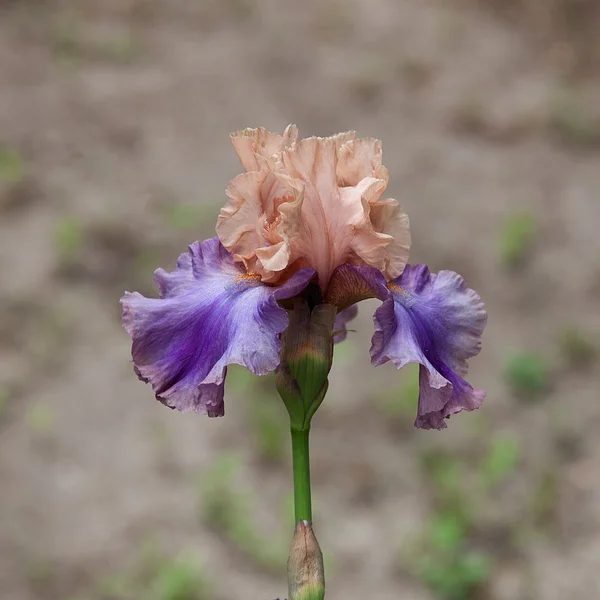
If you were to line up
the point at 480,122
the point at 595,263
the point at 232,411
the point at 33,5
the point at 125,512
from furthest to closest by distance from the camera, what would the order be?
the point at 33,5, the point at 480,122, the point at 595,263, the point at 232,411, the point at 125,512

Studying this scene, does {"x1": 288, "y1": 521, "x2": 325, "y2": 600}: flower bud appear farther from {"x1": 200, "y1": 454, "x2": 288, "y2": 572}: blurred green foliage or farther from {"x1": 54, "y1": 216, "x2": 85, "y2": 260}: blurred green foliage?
{"x1": 54, "y1": 216, "x2": 85, "y2": 260}: blurred green foliage

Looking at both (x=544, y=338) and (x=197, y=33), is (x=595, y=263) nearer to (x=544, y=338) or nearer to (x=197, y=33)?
(x=544, y=338)

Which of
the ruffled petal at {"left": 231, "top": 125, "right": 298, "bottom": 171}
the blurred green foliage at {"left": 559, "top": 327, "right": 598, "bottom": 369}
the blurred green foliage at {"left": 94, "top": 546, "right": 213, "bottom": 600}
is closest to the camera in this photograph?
the ruffled petal at {"left": 231, "top": 125, "right": 298, "bottom": 171}

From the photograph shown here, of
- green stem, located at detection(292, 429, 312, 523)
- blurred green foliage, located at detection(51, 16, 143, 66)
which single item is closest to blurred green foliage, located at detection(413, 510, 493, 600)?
green stem, located at detection(292, 429, 312, 523)

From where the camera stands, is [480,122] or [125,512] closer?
[125,512]

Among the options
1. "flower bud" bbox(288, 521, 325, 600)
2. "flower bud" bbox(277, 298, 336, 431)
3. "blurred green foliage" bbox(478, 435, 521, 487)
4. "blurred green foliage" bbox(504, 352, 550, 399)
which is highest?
"blurred green foliage" bbox(504, 352, 550, 399)

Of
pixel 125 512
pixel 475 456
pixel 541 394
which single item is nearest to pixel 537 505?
pixel 475 456

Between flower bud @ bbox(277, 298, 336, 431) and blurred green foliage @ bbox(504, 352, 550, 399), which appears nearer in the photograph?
flower bud @ bbox(277, 298, 336, 431)

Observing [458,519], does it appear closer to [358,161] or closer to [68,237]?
[68,237]
